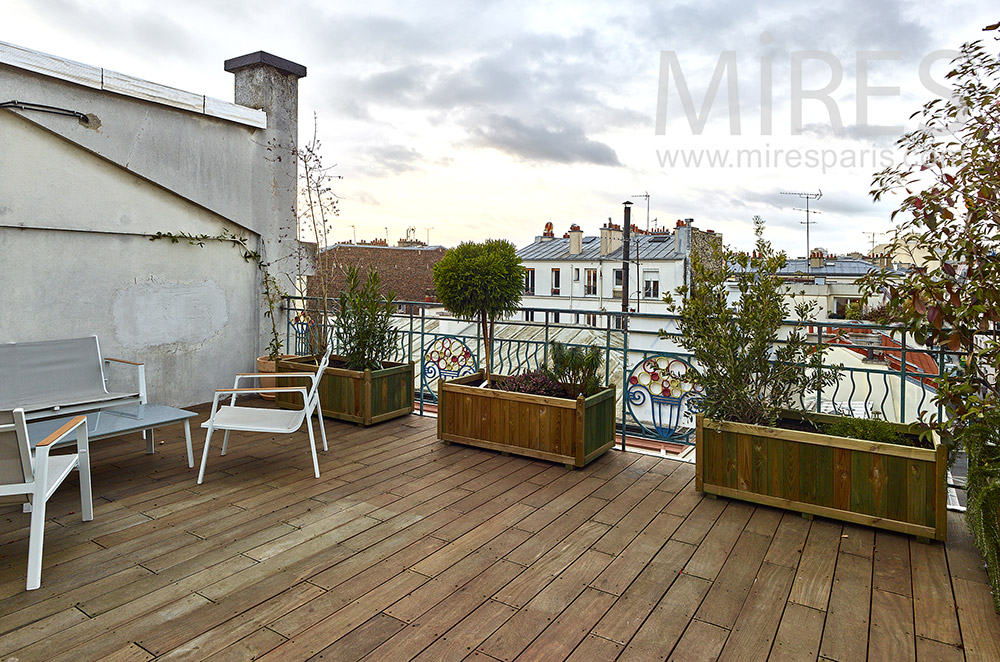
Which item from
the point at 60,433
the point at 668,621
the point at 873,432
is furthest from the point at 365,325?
the point at 873,432

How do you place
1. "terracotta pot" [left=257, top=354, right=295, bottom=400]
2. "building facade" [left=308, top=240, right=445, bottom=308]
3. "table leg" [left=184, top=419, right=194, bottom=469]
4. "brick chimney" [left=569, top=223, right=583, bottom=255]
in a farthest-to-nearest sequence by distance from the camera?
"brick chimney" [left=569, top=223, right=583, bottom=255]
"building facade" [left=308, top=240, right=445, bottom=308]
"terracotta pot" [left=257, top=354, right=295, bottom=400]
"table leg" [left=184, top=419, right=194, bottom=469]

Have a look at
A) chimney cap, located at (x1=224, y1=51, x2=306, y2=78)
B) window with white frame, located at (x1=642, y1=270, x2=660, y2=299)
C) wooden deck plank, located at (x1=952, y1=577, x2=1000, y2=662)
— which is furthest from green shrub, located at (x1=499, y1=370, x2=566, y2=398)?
window with white frame, located at (x1=642, y1=270, x2=660, y2=299)

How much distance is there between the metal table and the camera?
333 centimetres

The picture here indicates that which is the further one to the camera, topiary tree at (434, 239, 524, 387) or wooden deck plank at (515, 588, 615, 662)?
topiary tree at (434, 239, 524, 387)

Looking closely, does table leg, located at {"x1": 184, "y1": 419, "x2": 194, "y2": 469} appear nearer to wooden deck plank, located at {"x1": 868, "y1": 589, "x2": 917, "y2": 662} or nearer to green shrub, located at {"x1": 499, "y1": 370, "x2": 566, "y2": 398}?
green shrub, located at {"x1": 499, "y1": 370, "x2": 566, "y2": 398}

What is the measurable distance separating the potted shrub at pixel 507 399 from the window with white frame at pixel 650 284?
19445mm

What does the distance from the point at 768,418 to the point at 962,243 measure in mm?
1194

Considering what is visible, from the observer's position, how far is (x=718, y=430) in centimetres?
333

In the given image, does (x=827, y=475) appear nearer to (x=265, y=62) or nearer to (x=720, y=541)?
(x=720, y=541)

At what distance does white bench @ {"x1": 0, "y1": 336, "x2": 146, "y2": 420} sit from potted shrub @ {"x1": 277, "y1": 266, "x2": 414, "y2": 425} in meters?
1.45

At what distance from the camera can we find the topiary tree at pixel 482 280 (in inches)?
162

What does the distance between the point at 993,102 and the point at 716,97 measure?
3.50 m

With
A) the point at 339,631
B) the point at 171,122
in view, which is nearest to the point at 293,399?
the point at 171,122

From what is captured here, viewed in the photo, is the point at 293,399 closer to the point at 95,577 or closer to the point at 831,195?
the point at 95,577
